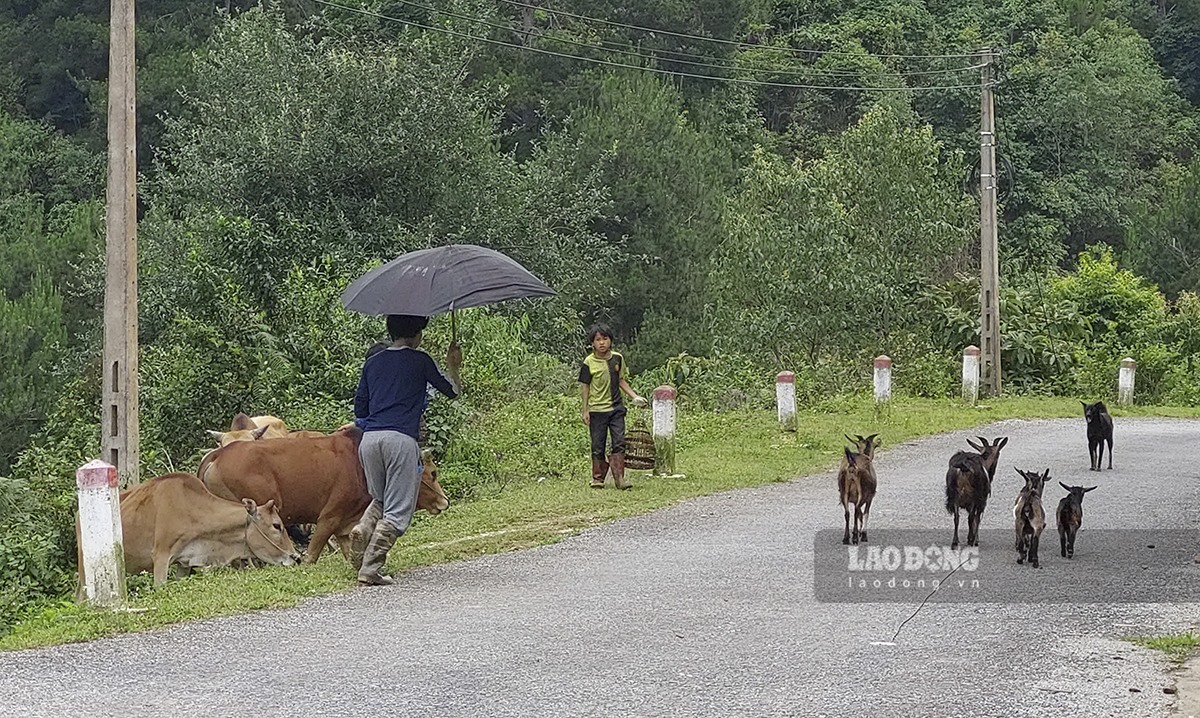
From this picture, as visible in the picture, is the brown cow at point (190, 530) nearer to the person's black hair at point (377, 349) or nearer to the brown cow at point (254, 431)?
the brown cow at point (254, 431)

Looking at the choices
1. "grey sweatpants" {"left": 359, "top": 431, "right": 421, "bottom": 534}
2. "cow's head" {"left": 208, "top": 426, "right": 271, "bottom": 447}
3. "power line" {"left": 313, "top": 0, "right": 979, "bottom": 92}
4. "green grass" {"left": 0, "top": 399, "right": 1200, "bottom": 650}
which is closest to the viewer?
"green grass" {"left": 0, "top": 399, "right": 1200, "bottom": 650}

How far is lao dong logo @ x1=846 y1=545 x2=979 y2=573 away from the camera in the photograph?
38.4 ft

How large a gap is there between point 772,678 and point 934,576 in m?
3.38

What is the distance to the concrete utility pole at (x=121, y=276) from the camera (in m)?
15.8

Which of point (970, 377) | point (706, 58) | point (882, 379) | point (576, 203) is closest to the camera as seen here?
point (882, 379)

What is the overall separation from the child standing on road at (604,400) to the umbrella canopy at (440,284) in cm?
424

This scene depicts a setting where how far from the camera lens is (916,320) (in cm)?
3634

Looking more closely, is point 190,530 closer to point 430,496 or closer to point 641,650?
point 430,496

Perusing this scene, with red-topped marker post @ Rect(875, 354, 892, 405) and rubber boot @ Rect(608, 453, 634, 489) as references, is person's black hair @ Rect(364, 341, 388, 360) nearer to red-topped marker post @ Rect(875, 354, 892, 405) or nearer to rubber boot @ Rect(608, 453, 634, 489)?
rubber boot @ Rect(608, 453, 634, 489)

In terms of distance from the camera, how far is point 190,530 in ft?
42.3

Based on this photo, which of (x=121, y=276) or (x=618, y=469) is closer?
(x=121, y=276)

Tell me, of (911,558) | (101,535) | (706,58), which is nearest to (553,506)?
(911,558)

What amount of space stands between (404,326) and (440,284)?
391 millimetres

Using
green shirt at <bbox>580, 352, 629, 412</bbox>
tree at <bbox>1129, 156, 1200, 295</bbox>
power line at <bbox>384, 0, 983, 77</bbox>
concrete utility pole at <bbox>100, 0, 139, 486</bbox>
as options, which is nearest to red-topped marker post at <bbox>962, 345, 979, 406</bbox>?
green shirt at <bbox>580, 352, 629, 412</bbox>
